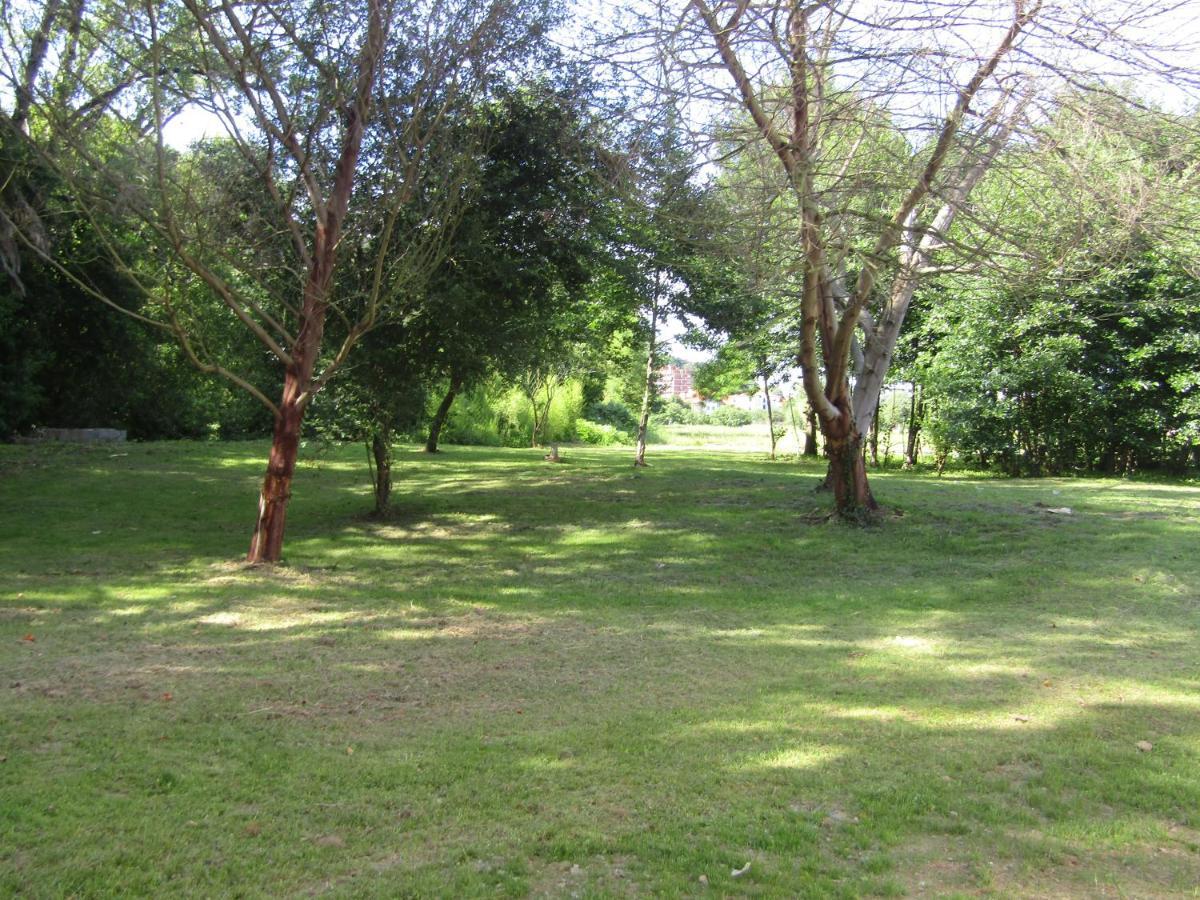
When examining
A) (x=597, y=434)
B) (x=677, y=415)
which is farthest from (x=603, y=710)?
(x=677, y=415)

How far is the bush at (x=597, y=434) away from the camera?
3481cm

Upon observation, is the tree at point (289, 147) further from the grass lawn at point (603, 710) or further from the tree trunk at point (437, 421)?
the tree trunk at point (437, 421)

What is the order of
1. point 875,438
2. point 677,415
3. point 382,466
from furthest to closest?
point 677,415
point 875,438
point 382,466

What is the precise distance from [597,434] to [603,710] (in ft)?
99.7

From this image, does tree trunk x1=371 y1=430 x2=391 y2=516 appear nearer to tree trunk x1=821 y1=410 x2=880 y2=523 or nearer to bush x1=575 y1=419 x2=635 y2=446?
tree trunk x1=821 y1=410 x2=880 y2=523

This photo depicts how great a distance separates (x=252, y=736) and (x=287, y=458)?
5.02 meters

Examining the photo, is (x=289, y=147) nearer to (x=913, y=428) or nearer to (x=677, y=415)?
(x=913, y=428)

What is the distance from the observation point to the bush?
1371 inches

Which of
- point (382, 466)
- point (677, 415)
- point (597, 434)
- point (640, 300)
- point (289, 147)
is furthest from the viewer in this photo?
point (677, 415)

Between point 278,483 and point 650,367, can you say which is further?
point 650,367

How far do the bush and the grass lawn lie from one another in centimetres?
2323

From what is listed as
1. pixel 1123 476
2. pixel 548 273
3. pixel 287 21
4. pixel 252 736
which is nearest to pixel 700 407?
pixel 1123 476

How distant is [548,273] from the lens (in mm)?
11875

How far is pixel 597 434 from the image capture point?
3538 cm
